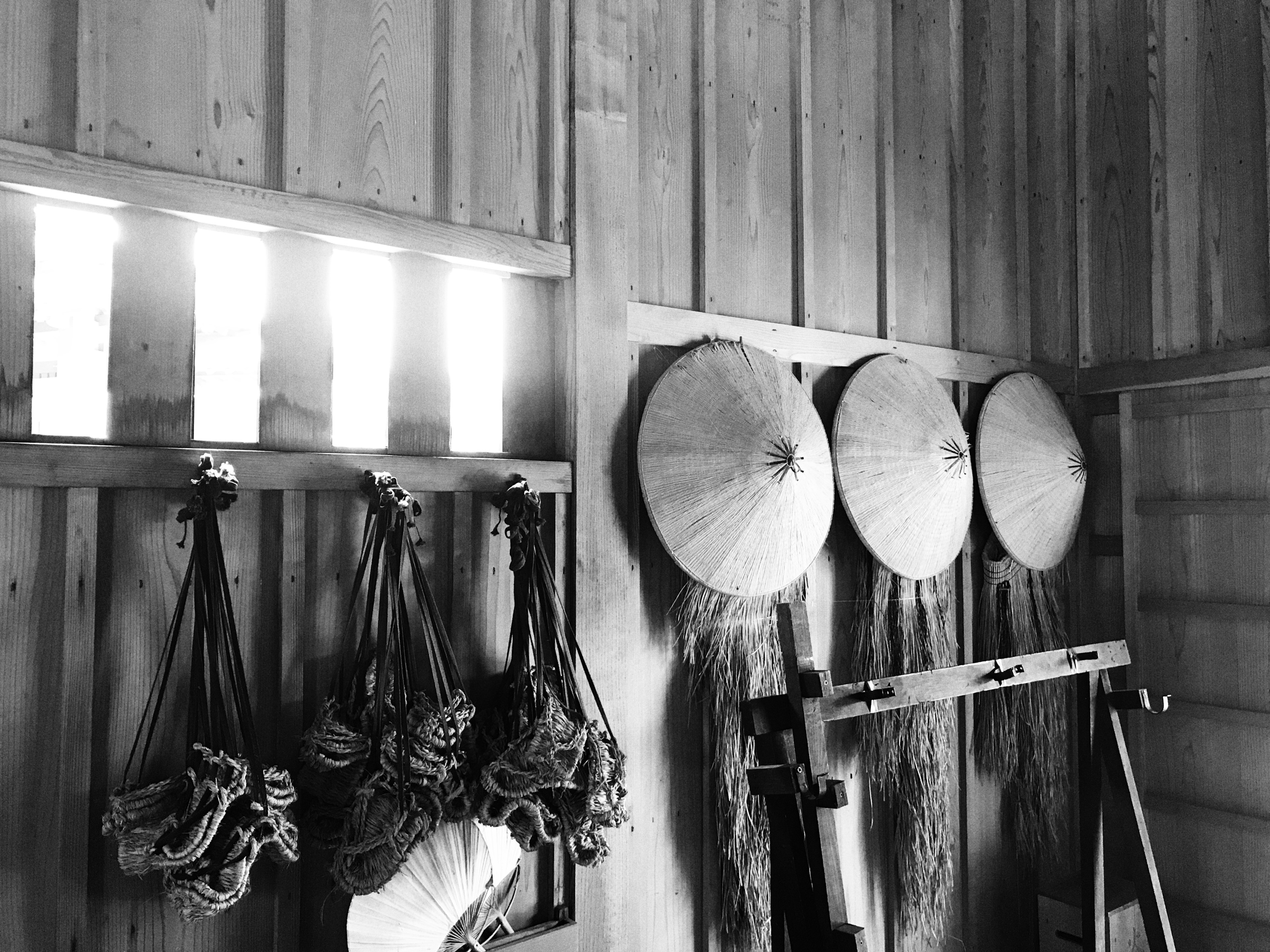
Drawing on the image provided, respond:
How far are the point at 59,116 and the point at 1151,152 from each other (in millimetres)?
2866

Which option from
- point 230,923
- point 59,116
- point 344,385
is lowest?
point 230,923

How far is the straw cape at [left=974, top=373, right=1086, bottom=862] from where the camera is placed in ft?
8.77

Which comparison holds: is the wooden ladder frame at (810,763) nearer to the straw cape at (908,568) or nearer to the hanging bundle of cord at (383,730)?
the straw cape at (908,568)

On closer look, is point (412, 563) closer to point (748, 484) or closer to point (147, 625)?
point (147, 625)

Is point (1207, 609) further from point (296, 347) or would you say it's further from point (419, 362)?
point (296, 347)

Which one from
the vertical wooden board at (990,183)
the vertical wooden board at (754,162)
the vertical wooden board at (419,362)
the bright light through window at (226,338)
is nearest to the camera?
the bright light through window at (226,338)

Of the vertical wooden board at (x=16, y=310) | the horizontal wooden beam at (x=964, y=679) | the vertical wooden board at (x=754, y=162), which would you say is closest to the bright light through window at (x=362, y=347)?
the vertical wooden board at (x=16, y=310)

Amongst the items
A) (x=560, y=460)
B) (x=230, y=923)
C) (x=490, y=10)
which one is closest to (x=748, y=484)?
(x=560, y=460)

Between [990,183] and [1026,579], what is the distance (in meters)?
1.22

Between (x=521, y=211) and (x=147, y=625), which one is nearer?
(x=147, y=625)

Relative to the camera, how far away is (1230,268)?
2.64 meters

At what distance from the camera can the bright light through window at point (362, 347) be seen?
5.93 ft

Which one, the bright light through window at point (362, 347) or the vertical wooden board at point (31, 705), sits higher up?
the bright light through window at point (362, 347)

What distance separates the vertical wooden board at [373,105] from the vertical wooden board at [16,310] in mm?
434
